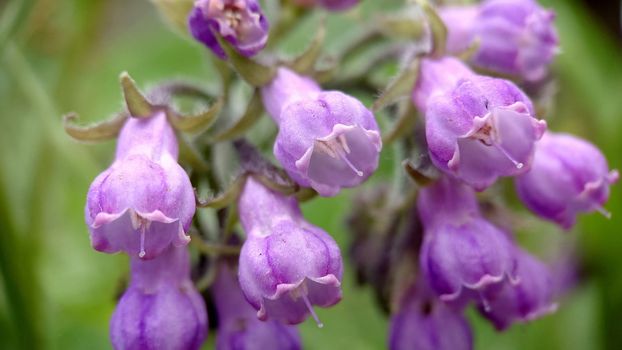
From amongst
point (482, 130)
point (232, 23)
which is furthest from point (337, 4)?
point (482, 130)

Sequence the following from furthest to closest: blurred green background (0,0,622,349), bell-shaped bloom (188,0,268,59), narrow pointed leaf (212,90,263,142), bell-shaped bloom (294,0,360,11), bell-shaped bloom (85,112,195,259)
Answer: blurred green background (0,0,622,349)
bell-shaped bloom (294,0,360,11)
narrow pointed leaf (212,90,263,142)
bell-shaped bloom (188,0,268,59)
bell-shaped bloom (85,112,195,259)

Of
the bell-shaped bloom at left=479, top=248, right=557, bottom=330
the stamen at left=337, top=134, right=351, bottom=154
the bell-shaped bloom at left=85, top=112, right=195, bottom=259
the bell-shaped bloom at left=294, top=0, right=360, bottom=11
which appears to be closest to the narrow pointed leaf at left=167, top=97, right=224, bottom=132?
the bell-shaped bloom at left=85, top=112, right=195, bottom=259

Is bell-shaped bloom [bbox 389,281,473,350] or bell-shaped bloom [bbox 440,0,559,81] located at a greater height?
bell-shaped bloom [bbox 440,0,559,81]

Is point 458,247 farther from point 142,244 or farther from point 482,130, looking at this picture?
point 142,244

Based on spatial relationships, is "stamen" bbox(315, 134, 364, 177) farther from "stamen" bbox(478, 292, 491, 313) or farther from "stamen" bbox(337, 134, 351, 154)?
"stamen" bbox(478, 292, 491, 313)

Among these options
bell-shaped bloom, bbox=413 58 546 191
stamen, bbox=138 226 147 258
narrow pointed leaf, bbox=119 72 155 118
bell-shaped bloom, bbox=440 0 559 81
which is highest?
narrow pointed leaf, bbox=119 72 155 118

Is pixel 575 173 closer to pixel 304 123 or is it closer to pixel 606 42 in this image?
pixel 304 123

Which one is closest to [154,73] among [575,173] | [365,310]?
[365,310]
